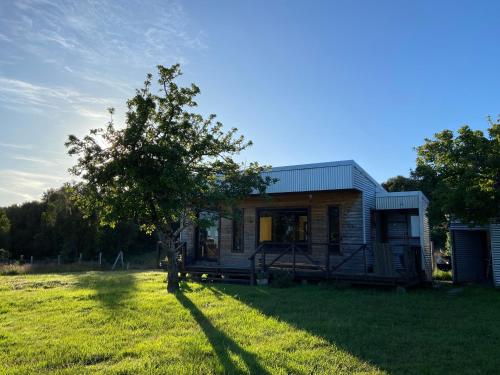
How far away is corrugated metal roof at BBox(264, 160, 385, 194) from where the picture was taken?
13742 mm

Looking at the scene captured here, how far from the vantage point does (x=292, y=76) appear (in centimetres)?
1327

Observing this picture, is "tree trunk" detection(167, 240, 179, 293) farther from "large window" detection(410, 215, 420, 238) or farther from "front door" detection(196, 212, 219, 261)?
"large window" detection(410, 215, 420, 238)

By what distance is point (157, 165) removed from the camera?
1029 centimetres

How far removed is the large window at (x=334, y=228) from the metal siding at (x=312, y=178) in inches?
49.1

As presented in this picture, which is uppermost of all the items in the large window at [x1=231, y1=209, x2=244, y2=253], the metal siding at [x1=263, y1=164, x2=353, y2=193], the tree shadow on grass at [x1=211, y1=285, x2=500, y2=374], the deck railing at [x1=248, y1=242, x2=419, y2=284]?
the metal siding at [x1=263, y1=164, x2=353, y2=193]

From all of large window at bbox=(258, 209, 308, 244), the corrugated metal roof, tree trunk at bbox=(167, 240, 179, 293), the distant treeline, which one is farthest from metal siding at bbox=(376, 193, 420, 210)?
the distant treeline

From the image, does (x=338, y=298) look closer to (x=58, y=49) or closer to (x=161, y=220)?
(x=161, y=220)

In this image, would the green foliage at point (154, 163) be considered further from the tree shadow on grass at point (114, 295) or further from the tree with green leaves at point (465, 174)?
the tree with green leaves at point (465, 174)

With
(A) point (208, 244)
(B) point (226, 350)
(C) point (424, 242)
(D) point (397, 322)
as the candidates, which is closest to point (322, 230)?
(C) point (424, 242)

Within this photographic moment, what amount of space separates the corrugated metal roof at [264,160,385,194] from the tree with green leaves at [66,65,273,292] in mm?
3449

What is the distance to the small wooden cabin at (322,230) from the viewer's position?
1367 cm

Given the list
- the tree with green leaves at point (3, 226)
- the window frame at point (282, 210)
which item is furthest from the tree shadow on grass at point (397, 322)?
the tree with green leaves at point (3, 226)

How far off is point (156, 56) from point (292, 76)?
181 inches

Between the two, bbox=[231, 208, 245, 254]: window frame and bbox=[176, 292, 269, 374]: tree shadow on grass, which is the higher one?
bbox=[231, 208, 245, 254]: window frame
